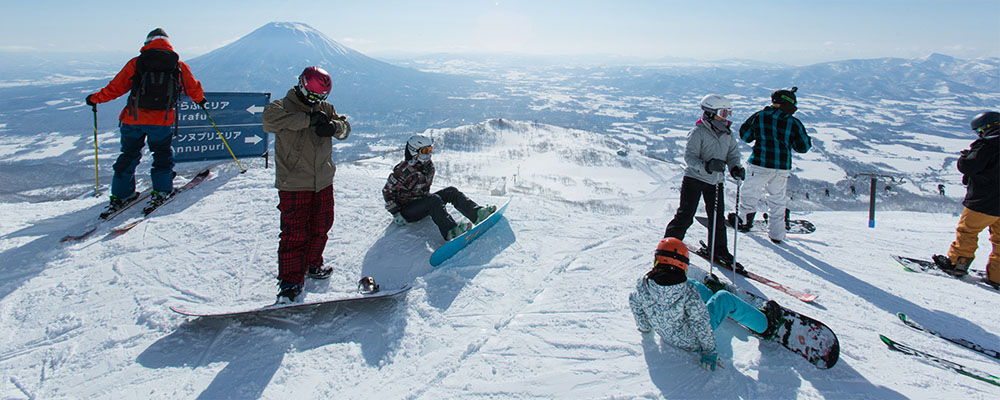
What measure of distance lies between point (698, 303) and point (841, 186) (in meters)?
105

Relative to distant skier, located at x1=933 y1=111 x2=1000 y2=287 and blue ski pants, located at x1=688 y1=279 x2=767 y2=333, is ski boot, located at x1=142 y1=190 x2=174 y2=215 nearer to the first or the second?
blue ski pants, located at x1=688 y1=279 x2=767 y2=333

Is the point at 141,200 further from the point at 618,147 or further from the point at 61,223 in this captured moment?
the point at 618,147

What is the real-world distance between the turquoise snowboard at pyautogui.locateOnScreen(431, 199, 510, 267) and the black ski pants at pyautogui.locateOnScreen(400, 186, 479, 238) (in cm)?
21

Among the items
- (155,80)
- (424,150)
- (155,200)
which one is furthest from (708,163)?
(155,200)

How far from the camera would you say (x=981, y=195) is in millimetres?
4957

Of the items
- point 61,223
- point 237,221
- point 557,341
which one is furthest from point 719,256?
point 61,223

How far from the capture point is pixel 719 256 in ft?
16.6

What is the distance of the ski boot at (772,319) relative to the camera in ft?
10.1

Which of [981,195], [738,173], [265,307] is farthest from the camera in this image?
[981,195]

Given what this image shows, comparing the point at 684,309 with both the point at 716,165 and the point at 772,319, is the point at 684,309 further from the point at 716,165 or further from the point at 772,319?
the point at 716,165

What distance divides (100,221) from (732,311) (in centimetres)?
778

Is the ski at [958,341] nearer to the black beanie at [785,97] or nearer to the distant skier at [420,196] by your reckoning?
the black beanie at [785,97]

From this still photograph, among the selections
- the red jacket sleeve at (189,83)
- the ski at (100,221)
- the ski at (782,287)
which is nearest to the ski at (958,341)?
the ski at (782,287)

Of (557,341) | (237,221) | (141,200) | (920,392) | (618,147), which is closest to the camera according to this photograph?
(920,392)
